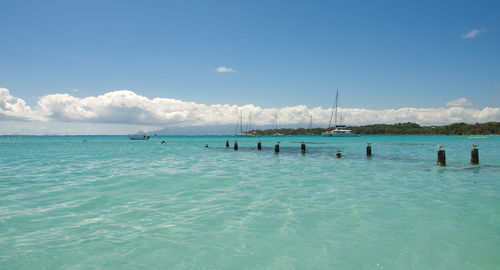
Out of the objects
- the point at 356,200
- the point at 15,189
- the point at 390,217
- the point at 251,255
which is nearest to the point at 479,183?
the point at 356,200

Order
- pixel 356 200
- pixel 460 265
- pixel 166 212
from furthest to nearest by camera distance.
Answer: pixel 356 200 < pixel 166 212 < pixel 460 265

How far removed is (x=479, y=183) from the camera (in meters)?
15.6

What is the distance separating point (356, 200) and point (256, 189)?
4.67m

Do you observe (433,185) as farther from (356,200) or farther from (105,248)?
(105,248)

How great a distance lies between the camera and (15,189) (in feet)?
47.3

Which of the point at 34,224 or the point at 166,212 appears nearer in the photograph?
the point at 34,224

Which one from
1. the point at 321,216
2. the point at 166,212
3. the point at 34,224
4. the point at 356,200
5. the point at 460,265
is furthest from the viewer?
the point at 356,200

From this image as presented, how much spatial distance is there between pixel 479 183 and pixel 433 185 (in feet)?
9.31

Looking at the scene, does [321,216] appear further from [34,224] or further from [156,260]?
[34,224]

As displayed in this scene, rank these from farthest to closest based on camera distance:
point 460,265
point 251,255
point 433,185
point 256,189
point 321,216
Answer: point 433,185 < point 256,189 < point 321,216 < point 251,255 < point 460,265

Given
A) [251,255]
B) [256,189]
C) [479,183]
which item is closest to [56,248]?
[251,255]

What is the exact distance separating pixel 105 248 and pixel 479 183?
59.1 feet

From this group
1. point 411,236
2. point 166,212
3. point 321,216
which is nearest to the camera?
point 411,236

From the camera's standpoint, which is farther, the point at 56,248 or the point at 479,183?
the point at 479,183
